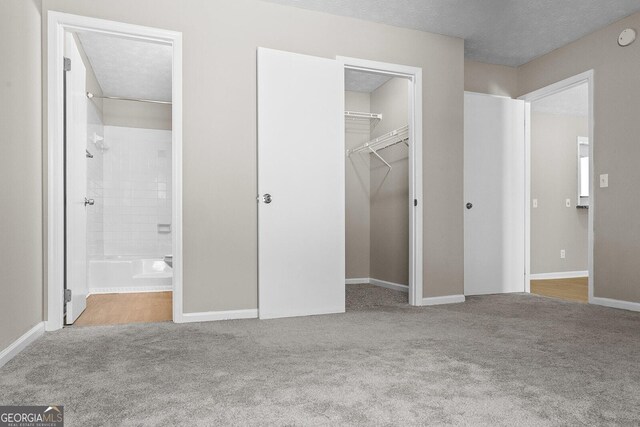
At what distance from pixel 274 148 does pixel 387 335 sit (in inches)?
63.2

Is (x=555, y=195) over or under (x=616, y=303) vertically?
over

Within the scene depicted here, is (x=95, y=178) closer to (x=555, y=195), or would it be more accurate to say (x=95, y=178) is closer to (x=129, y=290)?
(x=129, y=290)

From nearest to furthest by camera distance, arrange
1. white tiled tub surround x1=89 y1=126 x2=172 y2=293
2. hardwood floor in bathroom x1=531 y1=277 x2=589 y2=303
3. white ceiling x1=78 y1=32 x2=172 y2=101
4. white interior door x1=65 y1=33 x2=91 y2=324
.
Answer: white interior door x1=65 y1=33 x2=91 y2=324
white ceiling x1=78 y1=32 x2=172 y2=101
hardwood floor in bathroom x1=531 y1=277 x2=589 y2=303
white tiled tub surround x1=89 y1=126 x2=172 y2=293

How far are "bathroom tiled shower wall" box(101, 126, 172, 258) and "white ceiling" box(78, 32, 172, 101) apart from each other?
22.8 inches

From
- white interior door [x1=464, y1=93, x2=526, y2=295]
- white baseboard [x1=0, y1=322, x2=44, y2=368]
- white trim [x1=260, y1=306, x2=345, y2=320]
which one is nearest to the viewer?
white baseboard [x1=0, y1=322, x2=44, y2=368]

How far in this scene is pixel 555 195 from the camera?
620 cm

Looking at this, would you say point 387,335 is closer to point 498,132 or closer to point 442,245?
point 442,245

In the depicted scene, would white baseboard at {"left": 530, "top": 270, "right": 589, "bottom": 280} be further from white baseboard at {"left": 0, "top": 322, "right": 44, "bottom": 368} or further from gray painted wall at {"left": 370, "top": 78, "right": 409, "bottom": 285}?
white baseboard at {"left": 0, "top": 322, "right": 44, "bottom": 368}

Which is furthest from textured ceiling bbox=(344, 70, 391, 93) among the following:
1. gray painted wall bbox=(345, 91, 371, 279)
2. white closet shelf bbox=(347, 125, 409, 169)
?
white closet shelf bbox=(347, 125, 409, 169)

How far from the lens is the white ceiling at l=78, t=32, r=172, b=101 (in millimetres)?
4211

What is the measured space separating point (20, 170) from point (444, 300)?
11.1 feet

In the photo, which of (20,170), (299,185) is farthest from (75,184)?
(299,185)

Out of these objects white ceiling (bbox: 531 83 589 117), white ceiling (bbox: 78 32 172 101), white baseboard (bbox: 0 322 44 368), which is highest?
white ceiling (bbox: 78 32 172 101)

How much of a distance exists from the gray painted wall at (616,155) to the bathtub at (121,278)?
4.49 metres
